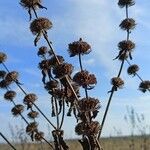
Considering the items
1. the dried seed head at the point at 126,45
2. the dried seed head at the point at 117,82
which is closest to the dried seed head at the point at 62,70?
the dried seed head at the point at 117,82

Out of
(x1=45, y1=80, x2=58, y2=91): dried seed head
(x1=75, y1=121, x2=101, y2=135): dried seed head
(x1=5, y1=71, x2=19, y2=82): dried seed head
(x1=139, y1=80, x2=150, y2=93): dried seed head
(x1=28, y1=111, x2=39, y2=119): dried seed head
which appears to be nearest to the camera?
(x1=75, y1=121, x2=101, y2=135): dried seed head

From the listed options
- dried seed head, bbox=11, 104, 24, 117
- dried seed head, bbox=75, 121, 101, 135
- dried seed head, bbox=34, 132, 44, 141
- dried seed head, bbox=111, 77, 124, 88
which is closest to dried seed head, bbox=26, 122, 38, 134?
dried seed head, bbox=34, 132, 44, 141

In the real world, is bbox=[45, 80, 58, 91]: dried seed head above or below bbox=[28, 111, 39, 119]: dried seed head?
below

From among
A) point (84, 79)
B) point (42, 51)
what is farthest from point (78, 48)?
point (42, 51)

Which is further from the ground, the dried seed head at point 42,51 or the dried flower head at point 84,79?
the dried seed head at point 42,51

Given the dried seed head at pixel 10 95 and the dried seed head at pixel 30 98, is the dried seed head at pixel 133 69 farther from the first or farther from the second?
the dried seed head at pixel 10 95

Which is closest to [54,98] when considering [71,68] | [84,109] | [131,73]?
[71,68]

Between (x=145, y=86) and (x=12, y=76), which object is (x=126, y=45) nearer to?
(x=12, y=76)

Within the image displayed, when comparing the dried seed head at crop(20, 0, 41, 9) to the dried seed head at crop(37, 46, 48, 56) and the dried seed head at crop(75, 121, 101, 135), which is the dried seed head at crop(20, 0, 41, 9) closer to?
the dried seed head at crop(37, 46, 48, 56)
